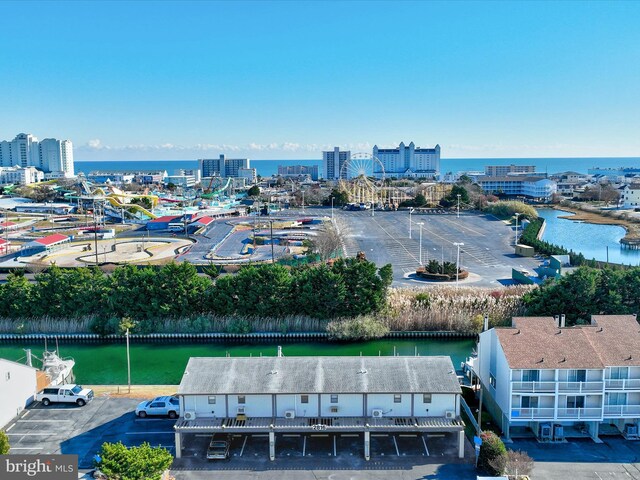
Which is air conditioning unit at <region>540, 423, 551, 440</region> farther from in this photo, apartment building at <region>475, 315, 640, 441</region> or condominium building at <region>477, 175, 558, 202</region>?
condominium building at <region>477, 175, 558, 202</region>

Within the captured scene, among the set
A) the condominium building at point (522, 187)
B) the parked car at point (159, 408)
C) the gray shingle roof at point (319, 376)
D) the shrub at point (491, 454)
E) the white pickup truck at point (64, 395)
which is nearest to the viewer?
the shrub at point (491, 454)

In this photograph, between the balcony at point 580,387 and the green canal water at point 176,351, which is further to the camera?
the green canal water at point 176,351

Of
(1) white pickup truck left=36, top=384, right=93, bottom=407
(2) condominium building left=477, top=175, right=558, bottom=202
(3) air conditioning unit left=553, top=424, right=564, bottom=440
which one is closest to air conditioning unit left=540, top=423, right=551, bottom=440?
(3) air conditioning unit left=553, top=424, right=564, bottom=440

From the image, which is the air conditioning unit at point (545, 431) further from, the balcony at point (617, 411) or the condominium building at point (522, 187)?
the condominium building at point (522, 187)

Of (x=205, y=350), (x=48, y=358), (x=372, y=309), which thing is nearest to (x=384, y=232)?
(x=372, y=309)

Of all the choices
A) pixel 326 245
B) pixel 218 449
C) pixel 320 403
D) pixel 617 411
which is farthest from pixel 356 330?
pixel 326 245

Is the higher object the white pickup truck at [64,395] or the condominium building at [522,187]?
the condominium building at [522,187]

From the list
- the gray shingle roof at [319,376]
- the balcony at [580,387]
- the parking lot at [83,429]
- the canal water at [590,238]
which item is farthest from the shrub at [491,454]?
the canal water at [590,238]
